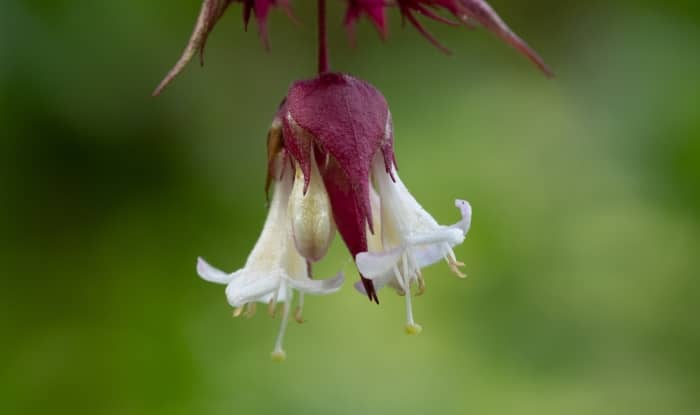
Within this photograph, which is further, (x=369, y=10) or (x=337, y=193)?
(x=369, y=10)

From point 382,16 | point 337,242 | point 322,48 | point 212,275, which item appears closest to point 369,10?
point 382,16

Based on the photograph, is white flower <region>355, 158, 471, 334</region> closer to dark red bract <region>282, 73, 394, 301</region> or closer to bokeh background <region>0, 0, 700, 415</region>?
dark red bract <region>282, 73, 394, 301</region>

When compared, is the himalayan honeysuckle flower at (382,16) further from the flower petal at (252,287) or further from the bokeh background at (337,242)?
the bokeh background at (337,242)

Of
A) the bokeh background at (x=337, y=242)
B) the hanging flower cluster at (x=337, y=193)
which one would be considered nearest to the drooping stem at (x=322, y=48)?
the hanging flower cluster at (x=337, y=193)

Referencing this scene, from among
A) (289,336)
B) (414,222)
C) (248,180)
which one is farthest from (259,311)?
(414,222)

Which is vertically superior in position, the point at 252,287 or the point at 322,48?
the point at 322,48

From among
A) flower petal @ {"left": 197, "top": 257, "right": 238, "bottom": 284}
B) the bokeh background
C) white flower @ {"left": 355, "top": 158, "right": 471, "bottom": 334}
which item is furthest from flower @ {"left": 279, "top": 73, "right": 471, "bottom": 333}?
the bokeh background

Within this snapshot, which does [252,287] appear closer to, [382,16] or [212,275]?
[212,275]
